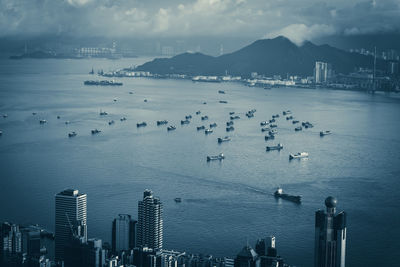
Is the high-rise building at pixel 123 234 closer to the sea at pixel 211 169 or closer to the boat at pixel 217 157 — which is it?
the sea at pixel 211 169

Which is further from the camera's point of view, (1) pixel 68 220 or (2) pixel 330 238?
(1) pixel 68 220

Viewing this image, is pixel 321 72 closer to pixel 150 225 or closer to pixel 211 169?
pixel 211 169

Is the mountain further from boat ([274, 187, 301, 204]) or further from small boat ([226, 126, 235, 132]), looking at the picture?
boat ([274, 187, 301, 204])

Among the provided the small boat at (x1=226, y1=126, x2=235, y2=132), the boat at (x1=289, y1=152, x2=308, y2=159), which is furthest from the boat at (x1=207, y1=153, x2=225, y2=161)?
the small boat at (x1=226, y1=126, x2=235, y2=132)

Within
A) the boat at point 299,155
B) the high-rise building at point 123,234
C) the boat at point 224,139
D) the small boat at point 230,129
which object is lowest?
the high-rise building at point 123,234

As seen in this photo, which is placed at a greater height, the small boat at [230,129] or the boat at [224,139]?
the small boat at [230,129]

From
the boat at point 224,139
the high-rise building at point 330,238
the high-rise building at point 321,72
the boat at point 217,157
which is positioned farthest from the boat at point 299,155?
the high-rise building at point 321,72

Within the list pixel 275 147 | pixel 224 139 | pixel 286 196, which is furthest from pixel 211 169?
pixel 224 139
